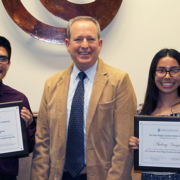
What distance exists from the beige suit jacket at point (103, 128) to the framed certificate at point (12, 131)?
20 cm

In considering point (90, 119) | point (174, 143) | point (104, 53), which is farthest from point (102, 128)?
point (104, 53)

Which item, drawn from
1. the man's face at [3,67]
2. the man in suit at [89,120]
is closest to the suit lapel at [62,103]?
the man in suit at [89,120]

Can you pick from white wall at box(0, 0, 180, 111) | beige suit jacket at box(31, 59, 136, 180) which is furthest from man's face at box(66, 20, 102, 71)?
white wall at box(0, 0, 180, 111)

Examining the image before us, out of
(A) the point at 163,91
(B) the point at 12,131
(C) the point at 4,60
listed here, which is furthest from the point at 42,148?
(A) the point at 163,91

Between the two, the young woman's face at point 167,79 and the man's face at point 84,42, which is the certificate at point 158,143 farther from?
the man's face at point 84,42

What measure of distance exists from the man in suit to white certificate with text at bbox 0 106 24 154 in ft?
0.71

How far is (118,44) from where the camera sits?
82.7 inches

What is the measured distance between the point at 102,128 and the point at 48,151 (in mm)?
457

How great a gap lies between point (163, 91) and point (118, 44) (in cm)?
88

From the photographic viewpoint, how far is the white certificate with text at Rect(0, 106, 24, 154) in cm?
136

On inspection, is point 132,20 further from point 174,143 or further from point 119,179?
point 119,179

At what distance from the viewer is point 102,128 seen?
54.7 inches

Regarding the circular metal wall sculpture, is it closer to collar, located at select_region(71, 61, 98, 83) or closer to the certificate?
collar, located at select_region(71, 61, 98, 83)

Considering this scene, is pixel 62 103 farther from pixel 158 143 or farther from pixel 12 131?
pixel 158 143
